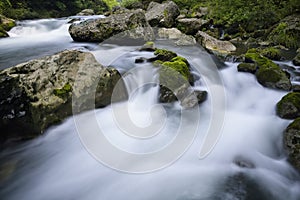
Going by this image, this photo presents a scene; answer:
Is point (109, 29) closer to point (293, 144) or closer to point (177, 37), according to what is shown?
point (177, 37)

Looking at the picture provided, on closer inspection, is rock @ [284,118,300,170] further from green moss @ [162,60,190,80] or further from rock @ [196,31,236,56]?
rock @ [196,31,236,56]

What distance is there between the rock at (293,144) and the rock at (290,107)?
0.78 m

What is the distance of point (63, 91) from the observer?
12.9 feet

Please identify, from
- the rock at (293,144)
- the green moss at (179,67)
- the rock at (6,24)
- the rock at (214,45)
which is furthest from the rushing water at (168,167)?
the rock at (6,24)

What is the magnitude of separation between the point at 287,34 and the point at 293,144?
9.06 metres

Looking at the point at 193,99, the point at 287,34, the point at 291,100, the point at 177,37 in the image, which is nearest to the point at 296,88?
the point at 291,100

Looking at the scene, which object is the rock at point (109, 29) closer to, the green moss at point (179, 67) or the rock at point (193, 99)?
the green moss at point (179, 67)

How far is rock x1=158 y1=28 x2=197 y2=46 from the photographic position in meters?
9.65

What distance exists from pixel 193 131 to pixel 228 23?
38.5ft

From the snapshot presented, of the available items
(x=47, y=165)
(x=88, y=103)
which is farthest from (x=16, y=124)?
(x=88, y=103)

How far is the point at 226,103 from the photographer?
5.19 meters

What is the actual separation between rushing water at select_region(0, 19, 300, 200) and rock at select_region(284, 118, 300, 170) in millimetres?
107

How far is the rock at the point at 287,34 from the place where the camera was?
10.1 m

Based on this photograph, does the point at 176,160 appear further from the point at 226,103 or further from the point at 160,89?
the point at 226,103
